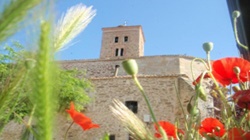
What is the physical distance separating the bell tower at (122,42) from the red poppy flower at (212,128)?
23375mm

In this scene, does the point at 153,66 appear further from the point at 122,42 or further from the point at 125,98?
the point at 122,42

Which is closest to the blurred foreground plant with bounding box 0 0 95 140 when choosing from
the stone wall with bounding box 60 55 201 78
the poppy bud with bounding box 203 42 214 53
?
the poppy bud with bounding box 203 42 214 53

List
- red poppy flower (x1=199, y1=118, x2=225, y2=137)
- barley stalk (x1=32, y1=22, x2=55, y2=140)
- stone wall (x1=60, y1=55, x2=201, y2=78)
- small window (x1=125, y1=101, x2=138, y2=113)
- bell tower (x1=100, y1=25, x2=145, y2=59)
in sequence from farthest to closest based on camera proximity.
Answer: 1. bell tower (x1=100, y1=25, x2=145, y2=59)
2. stone wall (x1=60, y1=55, x2=201, y2=78)
3. small window (x1=125, y1=101, x2=138, y2=113)
4. red poppy flower (x1=199, y1=118, x2=225, y2=137)
5. barley stalk (x1=32, y1=22, x2=55, y2=140)

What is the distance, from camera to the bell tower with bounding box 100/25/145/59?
79.9ft

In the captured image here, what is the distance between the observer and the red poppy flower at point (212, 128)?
0.61m

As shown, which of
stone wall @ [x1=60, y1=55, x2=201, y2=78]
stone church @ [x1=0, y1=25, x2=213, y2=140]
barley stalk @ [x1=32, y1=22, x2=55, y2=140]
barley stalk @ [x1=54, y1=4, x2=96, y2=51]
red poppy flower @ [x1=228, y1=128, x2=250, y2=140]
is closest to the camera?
barley stalk @ [x1=32, y1=22, x2=55, y2=140]

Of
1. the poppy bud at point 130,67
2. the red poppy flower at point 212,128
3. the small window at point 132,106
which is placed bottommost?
the red poppy flower at point 212,128

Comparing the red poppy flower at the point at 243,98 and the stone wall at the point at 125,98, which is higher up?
the stone wall at the point at 125,98

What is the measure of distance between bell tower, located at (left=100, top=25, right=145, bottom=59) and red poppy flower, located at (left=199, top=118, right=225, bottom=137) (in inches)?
920

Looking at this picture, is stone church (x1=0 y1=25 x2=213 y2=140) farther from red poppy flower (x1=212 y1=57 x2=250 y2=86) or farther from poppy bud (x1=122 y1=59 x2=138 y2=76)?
poppy bud (x1=122 y1=59 x2=138 y2=76)

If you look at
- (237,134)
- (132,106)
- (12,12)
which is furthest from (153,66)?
(12,12)

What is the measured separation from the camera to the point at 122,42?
80.5 ft

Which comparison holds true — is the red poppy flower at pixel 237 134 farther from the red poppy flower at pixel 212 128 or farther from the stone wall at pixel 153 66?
the stone wall at pixel 153 66

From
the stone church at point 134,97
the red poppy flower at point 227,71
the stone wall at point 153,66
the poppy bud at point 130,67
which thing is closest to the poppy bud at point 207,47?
the red poppy flower at point 227,71
